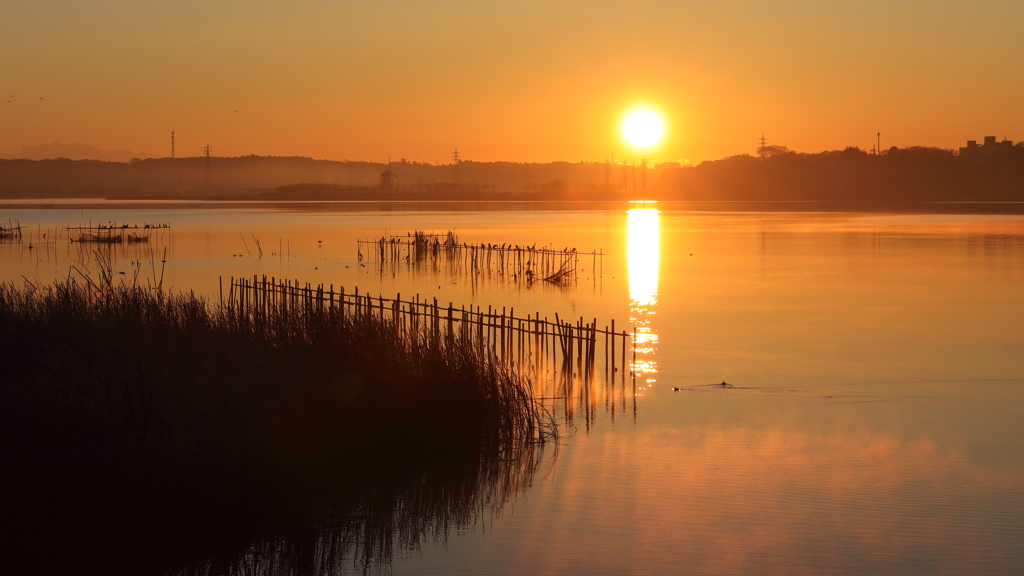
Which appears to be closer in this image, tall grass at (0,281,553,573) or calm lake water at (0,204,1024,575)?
tall grass at (0,281,553,573)

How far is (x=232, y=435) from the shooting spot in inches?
399

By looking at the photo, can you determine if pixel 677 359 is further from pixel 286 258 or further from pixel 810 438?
pixel 286 258

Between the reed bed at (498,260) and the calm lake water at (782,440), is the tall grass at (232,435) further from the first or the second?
the reed bed at (498,260)

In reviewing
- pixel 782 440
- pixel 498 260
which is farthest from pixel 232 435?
pixel 498 260

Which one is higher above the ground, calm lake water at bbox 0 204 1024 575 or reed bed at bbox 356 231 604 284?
reed bed at bbox 356 231 604 284

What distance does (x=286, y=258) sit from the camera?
4672 cm

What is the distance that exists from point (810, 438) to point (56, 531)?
9616 millimetres

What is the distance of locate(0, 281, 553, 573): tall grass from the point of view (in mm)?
9070

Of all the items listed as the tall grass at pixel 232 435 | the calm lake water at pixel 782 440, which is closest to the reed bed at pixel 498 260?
the calm lake water at pixel 782 440

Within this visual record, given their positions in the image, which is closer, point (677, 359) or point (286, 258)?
point (677, 359)

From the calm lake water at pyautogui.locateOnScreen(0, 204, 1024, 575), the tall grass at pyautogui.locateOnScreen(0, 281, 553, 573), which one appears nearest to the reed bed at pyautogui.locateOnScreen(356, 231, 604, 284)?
the calm lake water at pyautogui.locateOnScreen(0, 204, 1024, 575)

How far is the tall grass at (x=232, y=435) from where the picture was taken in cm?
907

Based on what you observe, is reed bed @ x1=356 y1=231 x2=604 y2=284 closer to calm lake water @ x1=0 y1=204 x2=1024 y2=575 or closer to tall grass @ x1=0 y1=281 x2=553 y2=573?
A: calm lake water @ x1=0 y1=204 x2=1024 y2=575

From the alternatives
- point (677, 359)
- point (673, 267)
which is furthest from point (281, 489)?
point (673, 267)
